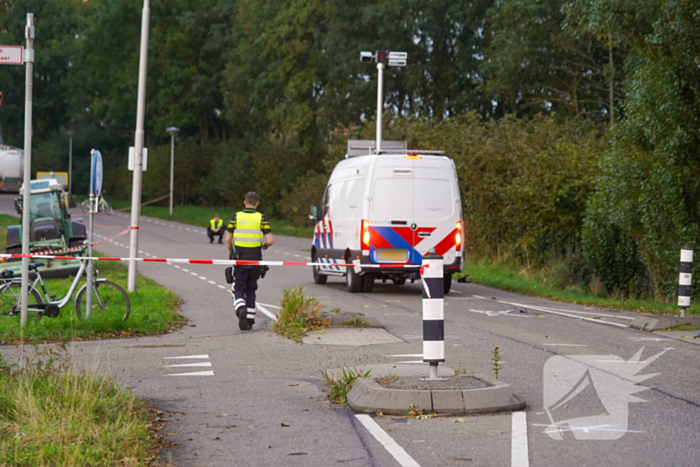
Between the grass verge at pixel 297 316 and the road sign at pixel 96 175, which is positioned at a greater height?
the road sign at pixel 96 175

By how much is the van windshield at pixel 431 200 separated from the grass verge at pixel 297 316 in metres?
5.02

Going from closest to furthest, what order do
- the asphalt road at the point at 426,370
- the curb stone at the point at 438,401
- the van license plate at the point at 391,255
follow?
the asphalt road at the point at 426,370 → the curb stone at the point at 438,401 → the van license plate at the point at 391,255

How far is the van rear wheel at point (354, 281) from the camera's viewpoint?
17.7m

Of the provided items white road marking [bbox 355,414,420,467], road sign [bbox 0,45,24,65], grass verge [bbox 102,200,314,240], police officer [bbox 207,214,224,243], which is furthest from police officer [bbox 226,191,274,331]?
grass verge [bbox 102,200,314,240]

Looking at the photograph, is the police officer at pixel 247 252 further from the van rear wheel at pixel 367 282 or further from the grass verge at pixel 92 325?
the van rear wheel at pixel 367 282

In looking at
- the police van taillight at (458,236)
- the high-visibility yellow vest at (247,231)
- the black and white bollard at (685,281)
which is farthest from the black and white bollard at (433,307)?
the police van taillight at (458,236)

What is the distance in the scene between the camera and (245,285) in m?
12.4

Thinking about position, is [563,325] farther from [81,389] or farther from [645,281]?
[81,389]

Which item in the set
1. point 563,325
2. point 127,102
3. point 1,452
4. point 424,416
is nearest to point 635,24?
point 563,325

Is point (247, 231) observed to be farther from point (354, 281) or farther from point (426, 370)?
point (354, 281)

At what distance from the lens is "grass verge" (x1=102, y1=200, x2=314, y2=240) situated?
1707 inches

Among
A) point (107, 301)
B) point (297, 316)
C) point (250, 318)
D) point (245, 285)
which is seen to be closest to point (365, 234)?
point (245, 285)

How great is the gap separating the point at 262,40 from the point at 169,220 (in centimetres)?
1230

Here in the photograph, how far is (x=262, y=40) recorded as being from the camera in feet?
165
